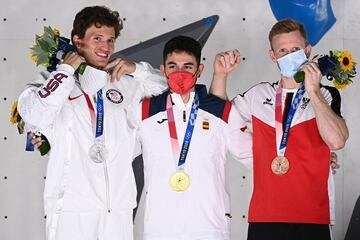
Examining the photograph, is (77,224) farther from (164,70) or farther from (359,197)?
(359,197)

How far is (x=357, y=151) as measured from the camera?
463 centimetres

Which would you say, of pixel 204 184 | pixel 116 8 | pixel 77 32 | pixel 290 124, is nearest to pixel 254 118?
pixel 290 124

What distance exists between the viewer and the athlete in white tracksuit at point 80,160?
317cm

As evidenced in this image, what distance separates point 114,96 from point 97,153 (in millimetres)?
372

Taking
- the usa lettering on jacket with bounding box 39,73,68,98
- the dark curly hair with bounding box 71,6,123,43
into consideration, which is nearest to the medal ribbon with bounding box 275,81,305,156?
the dark curly hair with bounding box 71,6,123,43

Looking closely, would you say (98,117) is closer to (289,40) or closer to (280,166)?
(280,166)

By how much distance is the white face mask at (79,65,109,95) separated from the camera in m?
3.33

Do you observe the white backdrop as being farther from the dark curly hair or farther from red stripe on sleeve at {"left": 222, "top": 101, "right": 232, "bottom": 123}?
red stripe on sleeve at {"left": 222, "top": 101, "right": 232, "bottom": 123}

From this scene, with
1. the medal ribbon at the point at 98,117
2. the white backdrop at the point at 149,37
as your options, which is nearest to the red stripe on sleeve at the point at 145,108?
the medal ribbon at the point at 98,117

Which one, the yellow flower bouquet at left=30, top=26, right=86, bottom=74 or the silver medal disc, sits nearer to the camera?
the silver medal disc

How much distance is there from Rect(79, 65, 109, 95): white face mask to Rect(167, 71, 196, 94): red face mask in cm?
36

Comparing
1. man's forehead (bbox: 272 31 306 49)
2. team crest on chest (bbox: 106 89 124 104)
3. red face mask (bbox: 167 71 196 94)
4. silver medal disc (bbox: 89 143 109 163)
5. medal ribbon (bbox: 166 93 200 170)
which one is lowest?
silver medal disc (bbox: 89 143 109 163)

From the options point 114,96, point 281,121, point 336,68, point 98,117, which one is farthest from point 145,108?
point 336,68

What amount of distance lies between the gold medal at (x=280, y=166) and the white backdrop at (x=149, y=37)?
1458 mm
